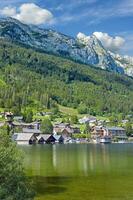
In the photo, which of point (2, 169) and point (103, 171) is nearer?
point (2, 169)

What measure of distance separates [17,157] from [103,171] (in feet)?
133

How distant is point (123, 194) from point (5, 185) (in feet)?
74.5

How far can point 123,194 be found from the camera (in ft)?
190

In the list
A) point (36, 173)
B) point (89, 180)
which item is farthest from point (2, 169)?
point (36, 173)

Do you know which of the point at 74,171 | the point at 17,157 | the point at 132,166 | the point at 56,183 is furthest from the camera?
the point at 132,166

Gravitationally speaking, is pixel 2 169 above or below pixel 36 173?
above

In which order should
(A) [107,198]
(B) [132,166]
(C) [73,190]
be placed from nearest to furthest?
(A) [107,198]
(C) [73,190]
(B) [132,166]

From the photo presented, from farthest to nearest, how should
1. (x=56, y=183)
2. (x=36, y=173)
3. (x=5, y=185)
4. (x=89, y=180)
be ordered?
(x=36, y=173) < (x=89, y=180) < (x=56, y=183) < (x=5, y=185)

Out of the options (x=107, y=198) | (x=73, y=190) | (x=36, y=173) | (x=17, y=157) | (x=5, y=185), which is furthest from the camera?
(x=36, y=173)

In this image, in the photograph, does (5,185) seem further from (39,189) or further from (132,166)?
(132,166)

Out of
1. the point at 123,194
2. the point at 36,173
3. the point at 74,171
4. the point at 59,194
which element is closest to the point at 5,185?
the point at 59,194

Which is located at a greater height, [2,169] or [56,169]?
[2,169]

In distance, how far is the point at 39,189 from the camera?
60094 millimetres

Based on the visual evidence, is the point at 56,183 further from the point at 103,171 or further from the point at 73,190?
the point at 103,171
